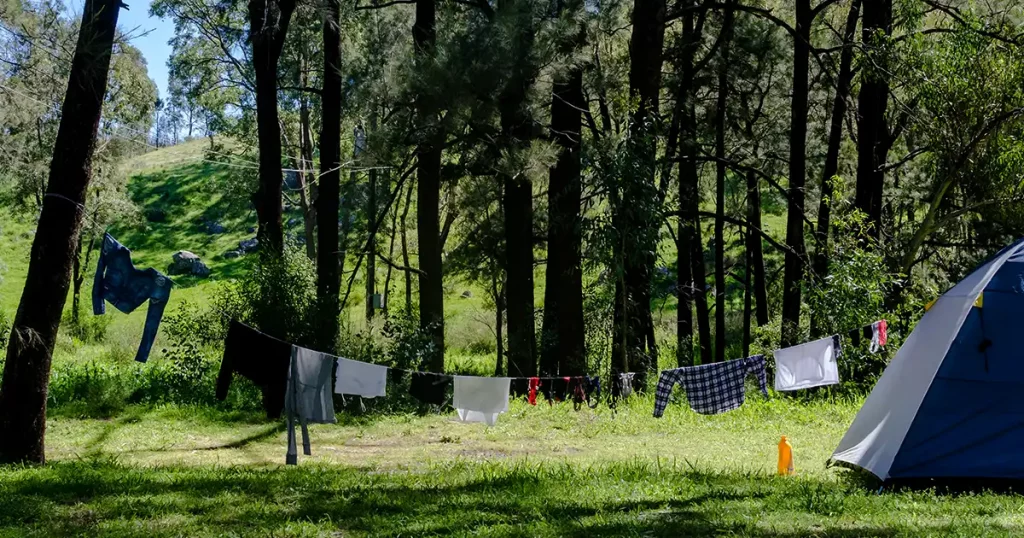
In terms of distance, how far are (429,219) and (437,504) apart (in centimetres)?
1285

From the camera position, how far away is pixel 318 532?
6176 millimetres

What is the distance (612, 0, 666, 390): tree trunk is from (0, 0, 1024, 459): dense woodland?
41 millimetres

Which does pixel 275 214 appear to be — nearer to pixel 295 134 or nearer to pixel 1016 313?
pixel 1016 313

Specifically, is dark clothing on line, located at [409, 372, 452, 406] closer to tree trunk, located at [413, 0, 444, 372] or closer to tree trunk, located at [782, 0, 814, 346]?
tree trunk, located at [413, 0, 444, 372]

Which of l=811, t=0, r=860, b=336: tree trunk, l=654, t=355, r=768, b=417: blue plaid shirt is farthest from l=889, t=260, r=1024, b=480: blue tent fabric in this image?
l=811, t=0, r=860, b=336: tree trunk

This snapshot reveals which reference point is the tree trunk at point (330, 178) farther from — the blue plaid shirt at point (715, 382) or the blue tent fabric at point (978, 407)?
the blue tent fabric at point (978, 407)

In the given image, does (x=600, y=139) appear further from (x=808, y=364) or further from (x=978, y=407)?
(x=978, y=407)

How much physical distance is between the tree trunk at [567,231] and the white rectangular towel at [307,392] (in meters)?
7.75

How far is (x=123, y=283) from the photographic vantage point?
12.3 metres

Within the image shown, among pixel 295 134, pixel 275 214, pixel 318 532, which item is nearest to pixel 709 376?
pixel 318 532

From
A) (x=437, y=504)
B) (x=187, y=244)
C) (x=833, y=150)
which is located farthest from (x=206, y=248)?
(x=437, y=504)

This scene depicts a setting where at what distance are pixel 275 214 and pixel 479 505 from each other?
38.4 feet

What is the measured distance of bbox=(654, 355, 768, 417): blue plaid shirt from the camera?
10.8 metres

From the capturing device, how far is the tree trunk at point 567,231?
16984 mm
